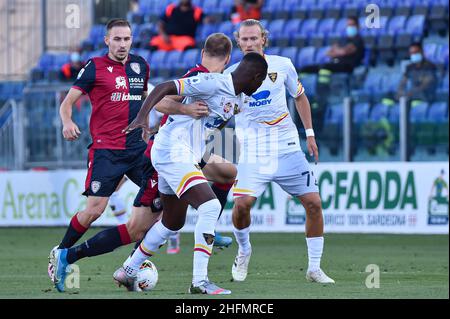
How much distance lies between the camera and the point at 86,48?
25.0 m

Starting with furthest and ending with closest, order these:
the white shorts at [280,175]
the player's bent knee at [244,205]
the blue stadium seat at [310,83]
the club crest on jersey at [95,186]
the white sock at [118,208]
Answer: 1. the blue stadium seat at [310,83]
2. the white sock at [118,208]
3. the player's bent knee at [244,205]
4. the white shorts at [280,175]
5. the club crest on jersey at [95,186]

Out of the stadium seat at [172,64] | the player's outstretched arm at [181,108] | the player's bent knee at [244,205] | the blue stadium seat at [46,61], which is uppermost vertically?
the player's outstretched arm at [181,108]

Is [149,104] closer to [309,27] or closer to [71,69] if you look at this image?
[309,27]

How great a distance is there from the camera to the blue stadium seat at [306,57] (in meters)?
21.5

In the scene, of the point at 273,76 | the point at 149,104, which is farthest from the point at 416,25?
the point at 149,104

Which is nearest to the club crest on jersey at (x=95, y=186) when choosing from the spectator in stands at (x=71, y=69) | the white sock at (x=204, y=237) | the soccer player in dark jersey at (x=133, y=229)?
the soccer player in dark jersey at (x=133, y=229)

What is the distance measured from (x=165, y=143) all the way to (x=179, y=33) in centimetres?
1486

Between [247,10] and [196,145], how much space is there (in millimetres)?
14271

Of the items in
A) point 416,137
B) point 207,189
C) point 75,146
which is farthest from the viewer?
point 75,146

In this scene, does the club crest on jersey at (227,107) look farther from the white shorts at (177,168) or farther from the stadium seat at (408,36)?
the stadium seat at (408,36)

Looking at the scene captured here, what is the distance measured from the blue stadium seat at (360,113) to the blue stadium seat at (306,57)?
12.3 ft

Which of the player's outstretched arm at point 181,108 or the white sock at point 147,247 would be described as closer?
the player's outstretched arm at point 181,108

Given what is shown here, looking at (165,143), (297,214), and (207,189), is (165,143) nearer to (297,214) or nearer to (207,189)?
(207,189)
